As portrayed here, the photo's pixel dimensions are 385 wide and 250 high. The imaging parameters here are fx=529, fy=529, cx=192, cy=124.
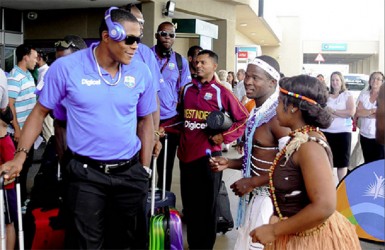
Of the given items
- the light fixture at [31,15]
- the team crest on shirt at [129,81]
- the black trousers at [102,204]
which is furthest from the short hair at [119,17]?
the light fixture at [31,15]

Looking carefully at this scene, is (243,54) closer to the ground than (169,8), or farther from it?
closer to the ground

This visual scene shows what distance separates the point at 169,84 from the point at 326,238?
165 inches

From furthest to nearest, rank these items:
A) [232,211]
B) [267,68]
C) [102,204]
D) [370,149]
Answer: [370,149]
[232,211]
[267,68]
[102,204]

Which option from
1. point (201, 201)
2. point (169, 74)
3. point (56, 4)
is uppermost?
point (56, 4)

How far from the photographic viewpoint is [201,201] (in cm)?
506

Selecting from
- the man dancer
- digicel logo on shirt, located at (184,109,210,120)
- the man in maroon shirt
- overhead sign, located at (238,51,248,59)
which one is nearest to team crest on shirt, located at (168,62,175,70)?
the man in maroon shirt

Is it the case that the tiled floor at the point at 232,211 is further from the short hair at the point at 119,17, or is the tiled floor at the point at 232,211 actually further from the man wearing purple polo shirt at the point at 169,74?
the short hair at the point at 119,17

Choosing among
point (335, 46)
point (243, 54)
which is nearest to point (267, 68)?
point (243, 54)

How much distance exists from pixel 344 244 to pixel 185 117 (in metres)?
2.69

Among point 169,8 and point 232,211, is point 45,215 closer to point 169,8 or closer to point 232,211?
point 232,211

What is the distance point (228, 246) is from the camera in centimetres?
578

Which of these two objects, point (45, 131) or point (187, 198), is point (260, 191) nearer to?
point (187, 198)

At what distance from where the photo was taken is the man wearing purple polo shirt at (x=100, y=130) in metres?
3.43

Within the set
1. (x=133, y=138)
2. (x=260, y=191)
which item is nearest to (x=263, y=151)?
(x=260, y=191)
